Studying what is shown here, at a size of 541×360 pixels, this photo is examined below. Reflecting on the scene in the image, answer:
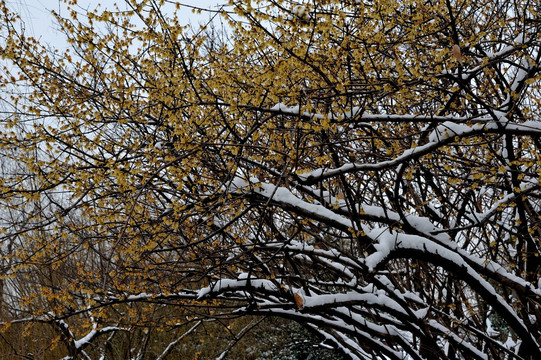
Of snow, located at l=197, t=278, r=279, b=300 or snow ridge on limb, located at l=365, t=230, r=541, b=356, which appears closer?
snow ridge on limb, located at l=365, t=230, r=541, b=356

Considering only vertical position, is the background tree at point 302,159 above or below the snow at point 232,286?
above

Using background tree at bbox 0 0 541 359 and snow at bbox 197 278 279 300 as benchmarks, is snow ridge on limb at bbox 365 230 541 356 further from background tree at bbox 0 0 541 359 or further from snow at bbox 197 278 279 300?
snow at bbox 197 278 279 300

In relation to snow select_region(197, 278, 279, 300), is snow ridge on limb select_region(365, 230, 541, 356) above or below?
above

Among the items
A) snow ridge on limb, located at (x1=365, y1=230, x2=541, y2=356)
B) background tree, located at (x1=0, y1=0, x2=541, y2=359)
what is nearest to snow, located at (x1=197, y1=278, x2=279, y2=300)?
background tree, located at (x1=0, y1=0, x2=541, y2=359)

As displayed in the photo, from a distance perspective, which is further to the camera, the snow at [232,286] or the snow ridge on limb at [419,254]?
the snow at [232,286]

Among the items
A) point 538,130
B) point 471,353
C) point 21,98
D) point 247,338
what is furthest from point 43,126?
point 247,338

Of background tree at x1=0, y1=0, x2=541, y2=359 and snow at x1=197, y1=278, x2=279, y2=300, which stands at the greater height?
background tree at x1=0, y1=0, x2=541, y2=359

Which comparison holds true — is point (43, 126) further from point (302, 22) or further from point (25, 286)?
point (25, 286)

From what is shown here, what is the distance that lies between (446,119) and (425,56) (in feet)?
7.91

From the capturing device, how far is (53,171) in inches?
156

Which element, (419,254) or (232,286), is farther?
(232,286)

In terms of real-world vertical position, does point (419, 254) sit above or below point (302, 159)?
below

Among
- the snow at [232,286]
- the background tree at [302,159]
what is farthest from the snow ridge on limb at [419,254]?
the snow at [232,286]

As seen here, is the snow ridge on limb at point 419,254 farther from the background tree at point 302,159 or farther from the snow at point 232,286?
the snow at point 232,286
